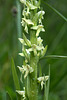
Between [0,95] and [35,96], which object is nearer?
[35,96]

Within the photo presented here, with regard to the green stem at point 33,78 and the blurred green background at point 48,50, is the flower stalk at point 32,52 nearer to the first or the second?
the green stem at point 33,78

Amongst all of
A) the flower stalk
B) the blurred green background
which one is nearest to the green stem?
the flower stalk

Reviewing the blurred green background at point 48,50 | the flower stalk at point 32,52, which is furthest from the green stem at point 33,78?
the blurred green background at point 48,50

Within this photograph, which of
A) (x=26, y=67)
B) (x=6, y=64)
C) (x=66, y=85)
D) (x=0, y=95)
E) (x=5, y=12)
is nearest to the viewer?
(x=26, y=67)

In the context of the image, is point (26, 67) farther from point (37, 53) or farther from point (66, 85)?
point (66, 85)

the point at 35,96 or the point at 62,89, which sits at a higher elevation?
the point at 35,96

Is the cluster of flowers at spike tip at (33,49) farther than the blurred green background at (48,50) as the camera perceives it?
No

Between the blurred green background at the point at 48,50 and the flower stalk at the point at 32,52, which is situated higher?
the flower stalk at the point at 32,52

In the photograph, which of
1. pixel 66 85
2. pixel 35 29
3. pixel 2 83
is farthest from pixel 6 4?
pixel 35 29
